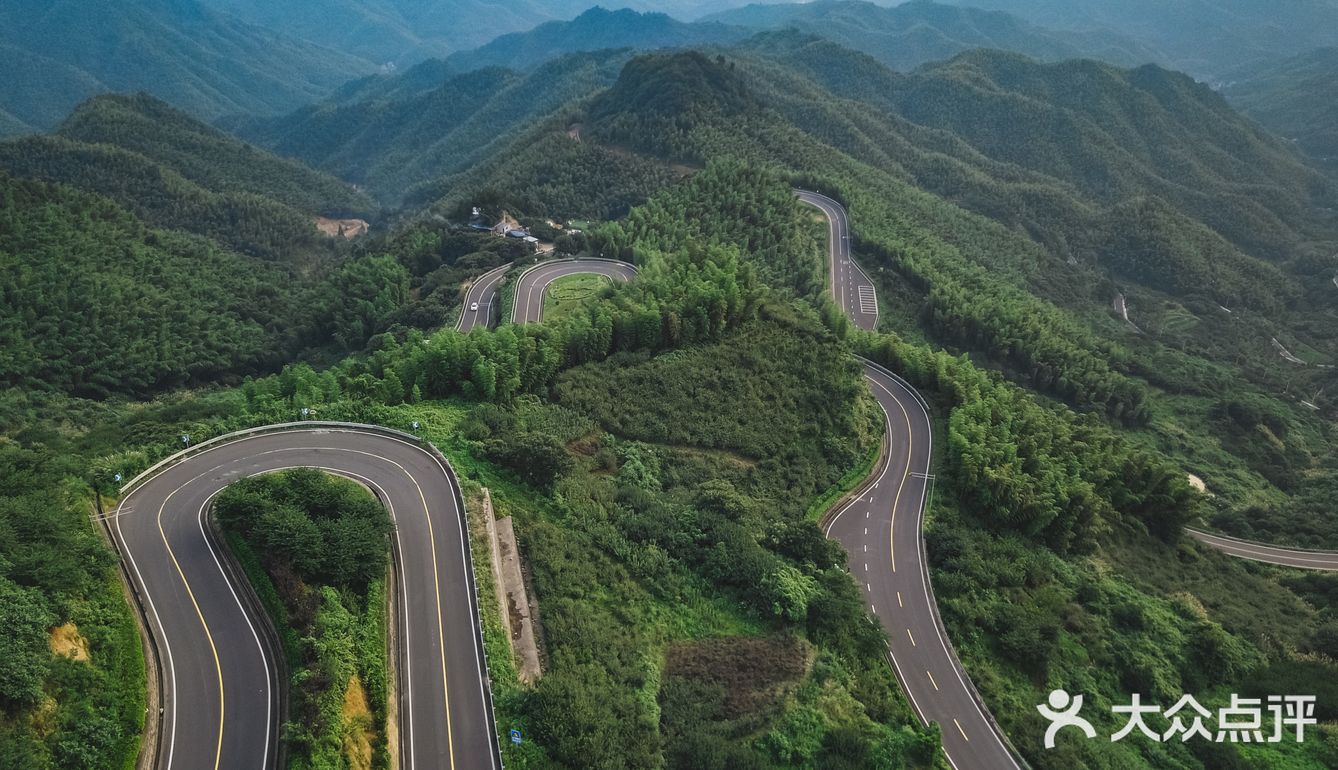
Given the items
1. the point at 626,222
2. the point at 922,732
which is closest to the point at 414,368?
the point at 922,732

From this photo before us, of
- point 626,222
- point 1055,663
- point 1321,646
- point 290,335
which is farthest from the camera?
point 626,222

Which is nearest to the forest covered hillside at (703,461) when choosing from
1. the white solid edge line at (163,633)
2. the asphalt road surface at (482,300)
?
the white solid edge line at (163,633)

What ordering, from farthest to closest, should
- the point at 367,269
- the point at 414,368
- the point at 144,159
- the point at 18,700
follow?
the point at 144,159 → the point at 367,269 → the point at 414,368 → the point at 18,700

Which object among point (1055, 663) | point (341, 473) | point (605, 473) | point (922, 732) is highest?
point (341, 473)

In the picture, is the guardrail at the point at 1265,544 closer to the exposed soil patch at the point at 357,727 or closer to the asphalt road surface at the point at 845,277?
the asphalt road surface at the point at 845,277

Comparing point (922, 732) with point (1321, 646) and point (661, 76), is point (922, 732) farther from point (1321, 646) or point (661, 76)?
point (661, 76)
